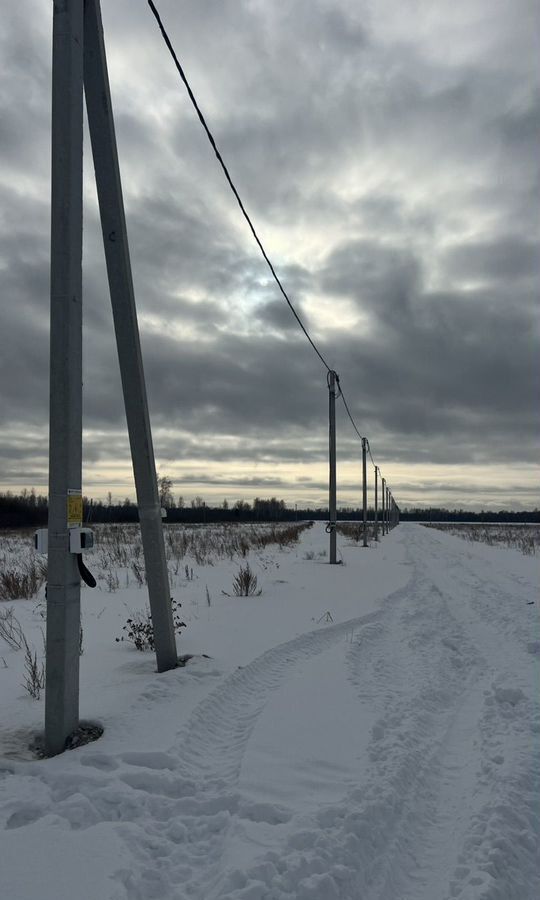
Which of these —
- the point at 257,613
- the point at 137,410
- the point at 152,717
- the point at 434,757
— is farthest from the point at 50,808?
the point at 257,613

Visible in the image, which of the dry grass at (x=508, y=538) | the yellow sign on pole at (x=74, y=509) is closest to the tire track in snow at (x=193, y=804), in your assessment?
the yellow sign on pole at (x=74, y=509)

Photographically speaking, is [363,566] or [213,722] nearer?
[213,722]

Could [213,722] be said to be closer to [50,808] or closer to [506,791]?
[50,808]

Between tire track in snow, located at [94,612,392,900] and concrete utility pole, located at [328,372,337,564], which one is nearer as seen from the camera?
tire track in snow, located at [94,612,392,900]

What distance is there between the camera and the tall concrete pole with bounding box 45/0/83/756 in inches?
161

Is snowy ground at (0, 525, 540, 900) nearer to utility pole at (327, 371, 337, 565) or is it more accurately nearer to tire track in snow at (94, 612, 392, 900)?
tire track in snow at (94, 612, 392, 900)

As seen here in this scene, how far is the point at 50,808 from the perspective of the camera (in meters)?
3.29

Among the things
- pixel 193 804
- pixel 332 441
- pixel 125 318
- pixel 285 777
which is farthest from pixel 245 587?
pixel 332 441

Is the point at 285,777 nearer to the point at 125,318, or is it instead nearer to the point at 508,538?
the point at 125,318

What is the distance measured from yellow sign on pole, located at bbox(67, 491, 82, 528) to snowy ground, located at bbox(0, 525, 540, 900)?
1.40 m

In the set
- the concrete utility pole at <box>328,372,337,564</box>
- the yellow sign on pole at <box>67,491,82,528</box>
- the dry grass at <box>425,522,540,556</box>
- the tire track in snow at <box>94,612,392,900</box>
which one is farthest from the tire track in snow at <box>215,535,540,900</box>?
the dry grass at <box>425,522,540,556</box>

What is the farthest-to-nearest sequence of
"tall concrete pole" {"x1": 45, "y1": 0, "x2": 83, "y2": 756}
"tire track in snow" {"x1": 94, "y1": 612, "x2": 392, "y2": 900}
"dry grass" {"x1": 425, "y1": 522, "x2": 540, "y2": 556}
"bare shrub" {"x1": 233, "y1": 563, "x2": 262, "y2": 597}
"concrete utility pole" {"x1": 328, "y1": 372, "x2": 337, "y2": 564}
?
"dry grass" {"x1": 425, "y1": 522, "x2": 540, "y2": 556}
"concrete utility pole" {"x1": 328, "y1": 372, "x2": 337, "y2": 564}
"bare shrub" {"x1": 233, "y1": 563, "x2": 262, "y2": 597}
"tall concrete pole" {"x1": 45, "y1": 0, "x2": 83, "y2": 756}
"tire track in snow" {"x1": 94, "y1": 612, "x2": 392, "y2": 900}

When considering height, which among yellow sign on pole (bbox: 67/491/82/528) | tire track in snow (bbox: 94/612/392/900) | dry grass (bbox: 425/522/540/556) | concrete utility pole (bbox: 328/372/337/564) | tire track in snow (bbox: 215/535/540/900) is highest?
concrete utility pole (bbox: 328/372/337/564)

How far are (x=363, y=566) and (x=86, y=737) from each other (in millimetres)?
15151
